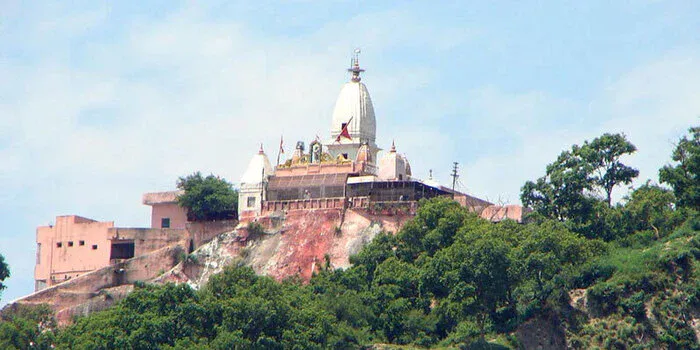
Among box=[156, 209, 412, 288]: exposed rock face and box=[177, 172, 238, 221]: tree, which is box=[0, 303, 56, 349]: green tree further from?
box=[177, 172, 238, 221]: tree

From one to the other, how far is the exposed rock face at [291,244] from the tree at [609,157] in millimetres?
7923

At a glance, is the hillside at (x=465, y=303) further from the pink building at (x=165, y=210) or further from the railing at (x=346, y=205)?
the pink building at (x=165, y=210)

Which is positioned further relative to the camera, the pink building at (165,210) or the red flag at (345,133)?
the pink building at (165,210)

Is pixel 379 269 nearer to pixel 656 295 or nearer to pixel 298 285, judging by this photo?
pixel 298 285

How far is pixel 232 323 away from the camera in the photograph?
214 ft

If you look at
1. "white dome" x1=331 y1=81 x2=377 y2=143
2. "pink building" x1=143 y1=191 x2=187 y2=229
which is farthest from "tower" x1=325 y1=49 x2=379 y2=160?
"pink building" x1=143 y1=191 x2=187 y2=229

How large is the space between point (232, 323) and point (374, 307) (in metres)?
6.84

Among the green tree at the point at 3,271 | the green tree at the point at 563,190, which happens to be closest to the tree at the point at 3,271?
the green tree at the point at 3,271

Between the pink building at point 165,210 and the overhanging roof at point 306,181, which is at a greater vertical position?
the overhanging roof at point 306,181

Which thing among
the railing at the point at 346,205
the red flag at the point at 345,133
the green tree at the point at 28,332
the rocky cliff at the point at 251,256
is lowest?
the green tree at the point at 28,332

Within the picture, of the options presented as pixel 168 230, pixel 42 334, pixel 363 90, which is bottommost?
pixel 42 334

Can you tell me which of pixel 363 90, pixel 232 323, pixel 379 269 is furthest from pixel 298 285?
pixel 363 90

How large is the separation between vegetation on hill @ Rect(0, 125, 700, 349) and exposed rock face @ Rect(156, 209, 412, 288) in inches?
131

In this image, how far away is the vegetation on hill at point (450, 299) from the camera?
6594 cm
